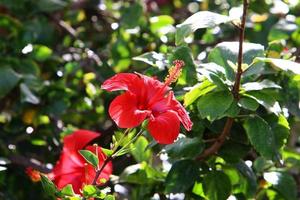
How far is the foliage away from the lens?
1110mm

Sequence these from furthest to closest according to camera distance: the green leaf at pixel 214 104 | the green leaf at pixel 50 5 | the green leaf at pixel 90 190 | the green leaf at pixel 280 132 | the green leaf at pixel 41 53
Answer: the green leaf at pixel 50 5 → the green leaf at pixel 41 53 → the green leaf at pixel 280 132 → the green leaf at pixel 214 104 → the green leaf at pixel 90 190

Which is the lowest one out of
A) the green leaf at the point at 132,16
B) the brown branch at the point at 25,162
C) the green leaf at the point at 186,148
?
the brown branch at the point at 25,162

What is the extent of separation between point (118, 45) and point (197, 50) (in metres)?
0.22

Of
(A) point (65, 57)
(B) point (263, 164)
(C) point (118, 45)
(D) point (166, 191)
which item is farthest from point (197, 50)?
(D) point (166, 191)

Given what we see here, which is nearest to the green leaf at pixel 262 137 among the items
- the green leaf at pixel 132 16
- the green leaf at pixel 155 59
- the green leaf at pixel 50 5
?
the green leaf at pixel 155 59

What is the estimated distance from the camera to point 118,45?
71.3 inches

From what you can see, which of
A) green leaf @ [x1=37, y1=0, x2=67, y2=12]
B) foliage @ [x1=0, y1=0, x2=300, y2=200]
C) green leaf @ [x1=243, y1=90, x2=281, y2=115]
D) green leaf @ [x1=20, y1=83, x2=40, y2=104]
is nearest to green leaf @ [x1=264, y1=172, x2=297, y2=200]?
foliage @ [x1=0, y1=0, x2=300, y2=200]

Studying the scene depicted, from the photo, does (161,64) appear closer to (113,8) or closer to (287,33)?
(287,33)

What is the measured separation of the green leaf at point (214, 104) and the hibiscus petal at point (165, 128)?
0.08m

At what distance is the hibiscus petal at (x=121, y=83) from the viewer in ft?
3.42

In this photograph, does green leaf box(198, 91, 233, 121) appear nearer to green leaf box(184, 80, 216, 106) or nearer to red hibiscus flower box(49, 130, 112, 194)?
green leaf box(184, 80, 216, 106)

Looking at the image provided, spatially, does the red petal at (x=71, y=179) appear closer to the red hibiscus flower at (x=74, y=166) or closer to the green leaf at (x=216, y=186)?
the red hibiscus flower at (x=74, y=166)

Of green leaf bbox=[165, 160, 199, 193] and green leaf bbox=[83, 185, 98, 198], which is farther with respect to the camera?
green leaf bbox=[165, 160, 199, 193]

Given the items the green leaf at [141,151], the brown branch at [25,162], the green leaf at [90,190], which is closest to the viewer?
the green leaf at [90,190]
